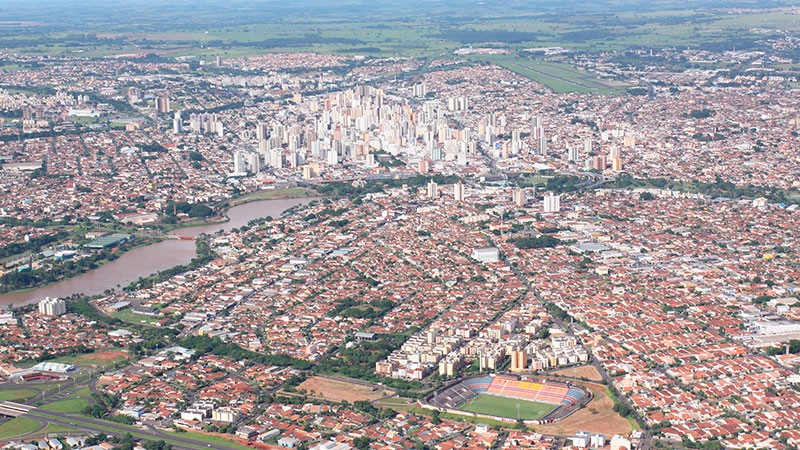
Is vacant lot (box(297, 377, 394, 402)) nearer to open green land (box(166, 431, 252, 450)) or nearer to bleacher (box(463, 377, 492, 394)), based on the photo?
bleacher (box(463, 377, 492, 394))

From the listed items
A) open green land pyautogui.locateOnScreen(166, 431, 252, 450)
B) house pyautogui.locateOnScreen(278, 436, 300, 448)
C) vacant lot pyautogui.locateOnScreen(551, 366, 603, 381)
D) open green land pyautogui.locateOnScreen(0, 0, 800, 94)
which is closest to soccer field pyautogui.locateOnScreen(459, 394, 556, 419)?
vacant lot pyautogui.locateOnScreen(551, 366, 603, 381)

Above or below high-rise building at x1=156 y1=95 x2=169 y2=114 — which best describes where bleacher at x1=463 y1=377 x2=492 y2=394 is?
below

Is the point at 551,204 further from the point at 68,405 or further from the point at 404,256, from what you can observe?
the point at 68,405

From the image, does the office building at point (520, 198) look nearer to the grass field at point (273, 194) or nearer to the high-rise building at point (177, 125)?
the grass field at point (273, 194)

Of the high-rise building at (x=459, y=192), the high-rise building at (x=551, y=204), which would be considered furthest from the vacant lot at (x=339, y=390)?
the high-rise building at (x=459, y=192)

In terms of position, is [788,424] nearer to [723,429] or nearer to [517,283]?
[723,429]

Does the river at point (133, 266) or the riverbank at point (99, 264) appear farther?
the riverbank at point (99, 264)

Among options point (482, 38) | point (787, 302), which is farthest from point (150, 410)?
point (482, 38)
